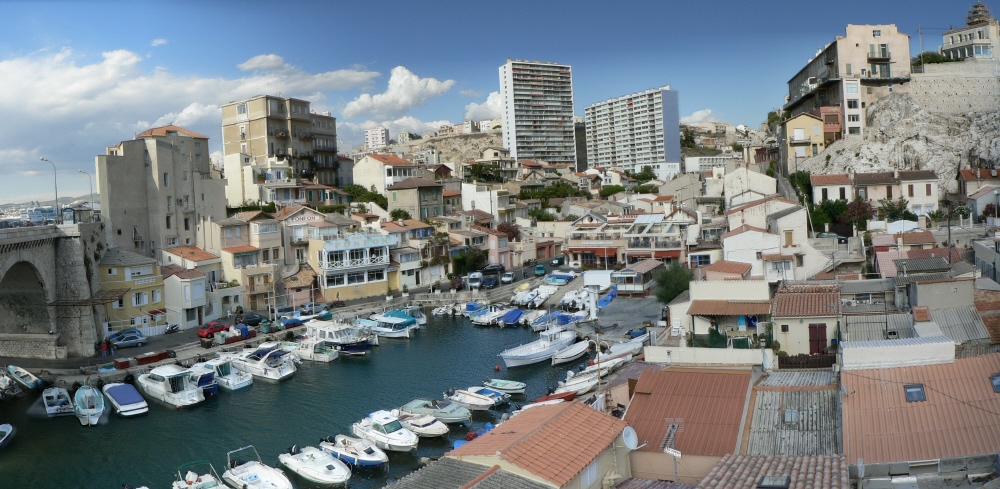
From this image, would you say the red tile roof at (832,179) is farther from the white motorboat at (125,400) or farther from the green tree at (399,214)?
the white motorboat at (125,400)

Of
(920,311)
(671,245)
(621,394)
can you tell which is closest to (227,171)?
(671,245)

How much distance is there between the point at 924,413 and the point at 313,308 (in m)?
32.4

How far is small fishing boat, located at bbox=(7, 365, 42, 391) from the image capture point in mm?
28531

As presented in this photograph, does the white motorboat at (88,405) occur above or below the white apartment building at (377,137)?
below

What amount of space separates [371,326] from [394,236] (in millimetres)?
10452

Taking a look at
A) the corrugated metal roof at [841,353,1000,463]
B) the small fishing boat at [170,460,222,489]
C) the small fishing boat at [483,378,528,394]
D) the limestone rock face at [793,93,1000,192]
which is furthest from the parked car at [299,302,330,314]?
the corrugated metal roof at [841,353,1000,463]

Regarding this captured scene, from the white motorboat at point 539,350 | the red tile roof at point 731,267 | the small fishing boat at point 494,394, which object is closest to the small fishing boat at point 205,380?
the small fishing boat at point 494,394

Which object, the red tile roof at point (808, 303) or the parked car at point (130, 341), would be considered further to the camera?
the parked car at point (130, 341)

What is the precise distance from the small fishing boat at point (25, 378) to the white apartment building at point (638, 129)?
7725 centimetres

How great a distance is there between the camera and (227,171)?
183 ft

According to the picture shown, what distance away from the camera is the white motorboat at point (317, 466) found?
19672 millimetres

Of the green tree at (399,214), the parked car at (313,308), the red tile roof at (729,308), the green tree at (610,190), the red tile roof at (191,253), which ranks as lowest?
the parked car at (313,308)

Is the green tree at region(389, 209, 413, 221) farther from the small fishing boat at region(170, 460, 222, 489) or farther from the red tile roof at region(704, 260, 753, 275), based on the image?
the small fishing boat at region(170, 460, 222, 489)

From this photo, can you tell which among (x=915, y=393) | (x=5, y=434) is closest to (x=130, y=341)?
(x=5, y=434)
